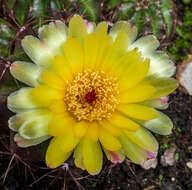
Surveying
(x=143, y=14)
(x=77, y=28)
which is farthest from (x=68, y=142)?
(x=143, y=14)

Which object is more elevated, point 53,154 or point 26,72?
point 26,72

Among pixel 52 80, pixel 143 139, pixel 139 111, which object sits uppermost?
pixel 52 80

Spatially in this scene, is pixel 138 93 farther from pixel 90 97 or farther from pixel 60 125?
pixel 60 125

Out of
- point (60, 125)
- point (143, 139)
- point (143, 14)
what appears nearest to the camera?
point (60, 125)

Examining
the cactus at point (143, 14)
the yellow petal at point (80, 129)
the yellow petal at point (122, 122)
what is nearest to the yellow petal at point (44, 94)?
the yellow petal at point (80, 129)

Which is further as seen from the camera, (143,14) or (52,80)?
(143,14)

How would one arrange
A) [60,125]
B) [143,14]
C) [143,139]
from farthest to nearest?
[143,14] → [143,139] → [60,125]

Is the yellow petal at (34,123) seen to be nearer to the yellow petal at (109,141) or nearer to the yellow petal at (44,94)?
the yellow petal at (44,94)
